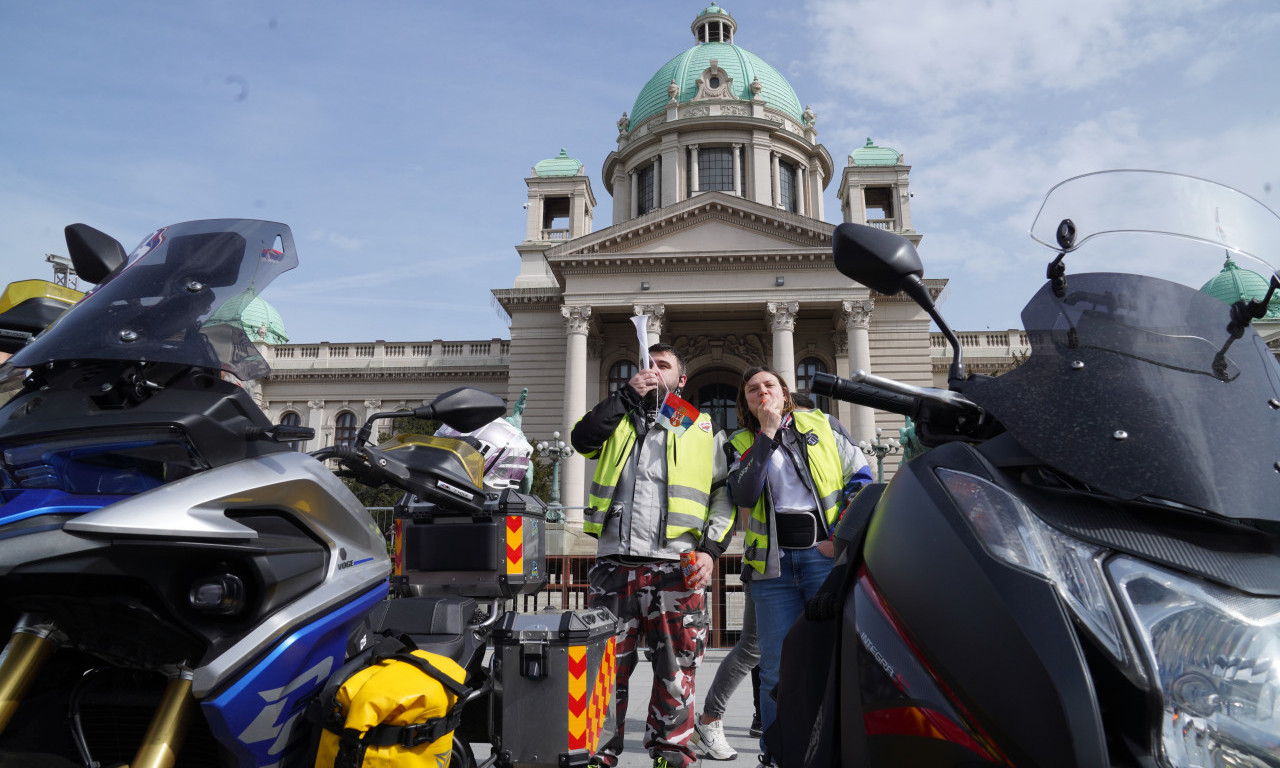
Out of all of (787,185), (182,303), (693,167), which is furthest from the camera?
(787,185)

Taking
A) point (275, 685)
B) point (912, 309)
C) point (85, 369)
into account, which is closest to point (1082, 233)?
point (275, 685)

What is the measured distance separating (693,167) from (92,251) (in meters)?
36.5

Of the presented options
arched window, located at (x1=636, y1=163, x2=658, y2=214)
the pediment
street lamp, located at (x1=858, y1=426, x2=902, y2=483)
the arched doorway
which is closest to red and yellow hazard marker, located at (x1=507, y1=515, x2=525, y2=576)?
street lamp, located at (x1=858, y1=426, x2=902, y2=483)

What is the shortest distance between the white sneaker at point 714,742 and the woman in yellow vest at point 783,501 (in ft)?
1.32

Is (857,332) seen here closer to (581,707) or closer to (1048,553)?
(581,707)

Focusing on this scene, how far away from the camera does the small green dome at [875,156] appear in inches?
1481

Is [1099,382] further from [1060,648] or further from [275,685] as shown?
[275,685]

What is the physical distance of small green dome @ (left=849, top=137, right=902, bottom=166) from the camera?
37.6 m

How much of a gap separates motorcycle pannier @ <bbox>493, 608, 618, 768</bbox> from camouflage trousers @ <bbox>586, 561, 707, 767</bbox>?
0.62m

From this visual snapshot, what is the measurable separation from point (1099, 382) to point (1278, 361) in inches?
17.4

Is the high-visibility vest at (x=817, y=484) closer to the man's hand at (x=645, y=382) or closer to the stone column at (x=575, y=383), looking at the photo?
the man's hand at (x=645, y=382)

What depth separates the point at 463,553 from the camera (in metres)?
3.42

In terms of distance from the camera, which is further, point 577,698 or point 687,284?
point 687,284

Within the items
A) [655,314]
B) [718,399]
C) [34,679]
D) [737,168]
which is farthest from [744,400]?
[737,168]
